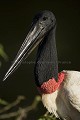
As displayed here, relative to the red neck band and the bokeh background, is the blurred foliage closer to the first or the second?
the bokeh background

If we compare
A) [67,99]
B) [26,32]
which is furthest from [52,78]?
[26,32]

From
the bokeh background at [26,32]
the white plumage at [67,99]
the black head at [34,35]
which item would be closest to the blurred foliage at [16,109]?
the bokeh background at [26,32]

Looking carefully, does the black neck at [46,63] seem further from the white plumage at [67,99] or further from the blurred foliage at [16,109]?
the blurred foliage at [16,109]

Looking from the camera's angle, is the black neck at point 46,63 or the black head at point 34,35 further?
the black neck at point 46,63

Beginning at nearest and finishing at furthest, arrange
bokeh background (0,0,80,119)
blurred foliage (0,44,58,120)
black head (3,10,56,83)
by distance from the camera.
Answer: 1. black head (3,10,56,83)
2. blurred foliage (0,44,58,120)
3. bokeh background (0,0,80,119)

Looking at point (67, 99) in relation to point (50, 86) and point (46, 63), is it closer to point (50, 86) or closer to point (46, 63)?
point (50, 86)

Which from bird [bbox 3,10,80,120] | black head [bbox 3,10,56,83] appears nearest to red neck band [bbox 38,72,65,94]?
bird [bbox 3,10,80,120]
